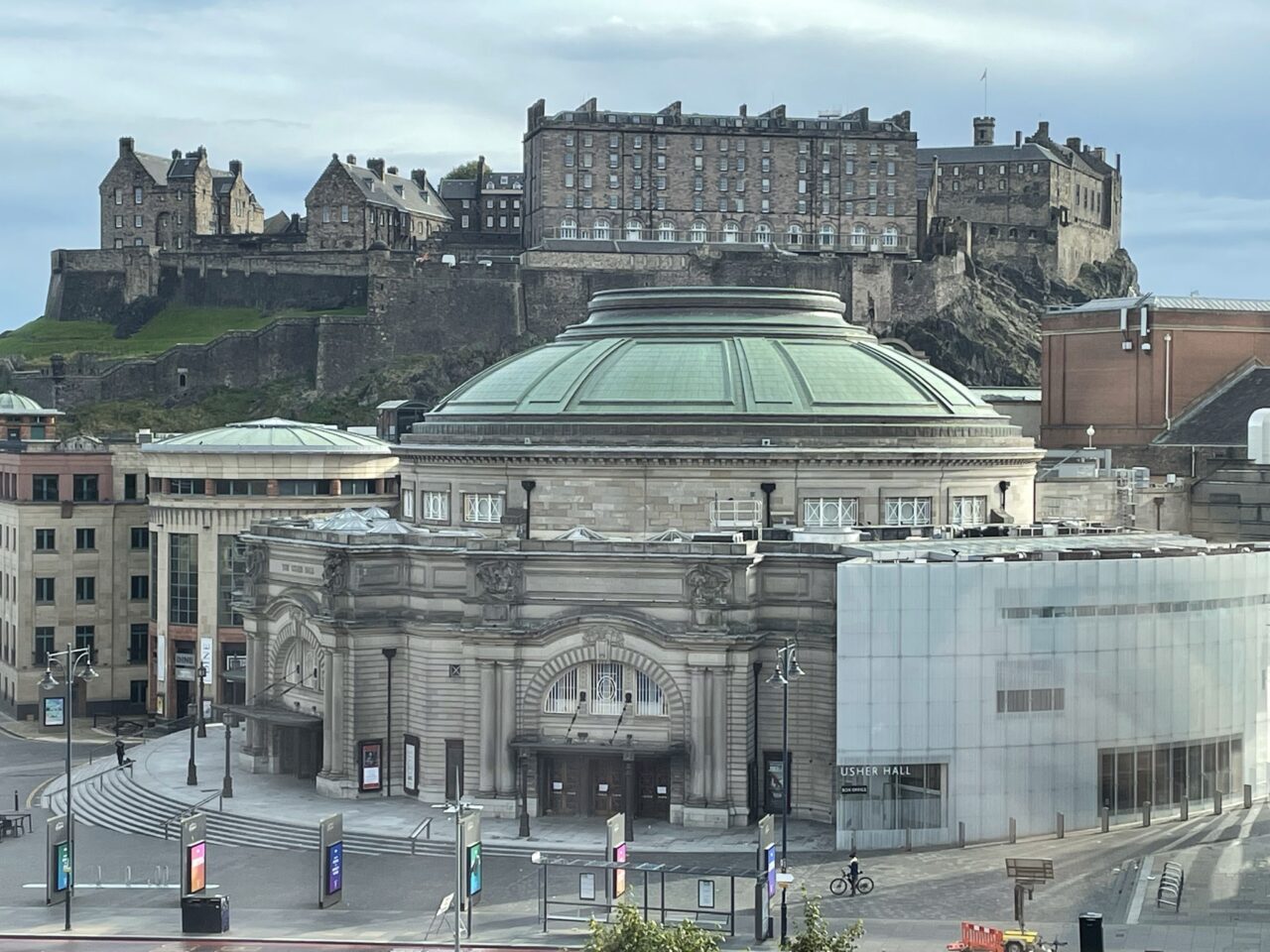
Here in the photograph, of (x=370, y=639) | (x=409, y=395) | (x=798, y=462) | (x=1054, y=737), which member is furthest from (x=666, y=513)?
(x=409, y=395)

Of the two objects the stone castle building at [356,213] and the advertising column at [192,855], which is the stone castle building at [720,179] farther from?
the advertising column at [192,855]

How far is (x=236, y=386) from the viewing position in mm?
166875

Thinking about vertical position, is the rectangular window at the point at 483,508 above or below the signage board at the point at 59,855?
above

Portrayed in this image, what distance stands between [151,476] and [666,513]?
3231cm

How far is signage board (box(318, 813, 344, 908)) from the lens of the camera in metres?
55.6

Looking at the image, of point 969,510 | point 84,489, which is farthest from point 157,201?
point 969,510

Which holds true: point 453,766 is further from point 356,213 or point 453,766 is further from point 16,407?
point 356,213

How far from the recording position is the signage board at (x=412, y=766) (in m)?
69.8

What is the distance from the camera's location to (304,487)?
96.6 metres

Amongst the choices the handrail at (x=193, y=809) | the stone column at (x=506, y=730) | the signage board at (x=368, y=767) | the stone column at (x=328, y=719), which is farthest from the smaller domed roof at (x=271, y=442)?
the stone column at (x=506, y=730)

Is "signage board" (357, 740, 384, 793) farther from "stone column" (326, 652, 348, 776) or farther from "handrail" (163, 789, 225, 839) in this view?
"handrail" (163, 789, 225, 839)

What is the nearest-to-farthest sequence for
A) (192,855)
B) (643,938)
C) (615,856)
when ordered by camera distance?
(643,938), (615,856), (192,855)

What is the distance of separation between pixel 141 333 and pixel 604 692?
122m

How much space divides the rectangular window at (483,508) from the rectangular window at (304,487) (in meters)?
19.1
